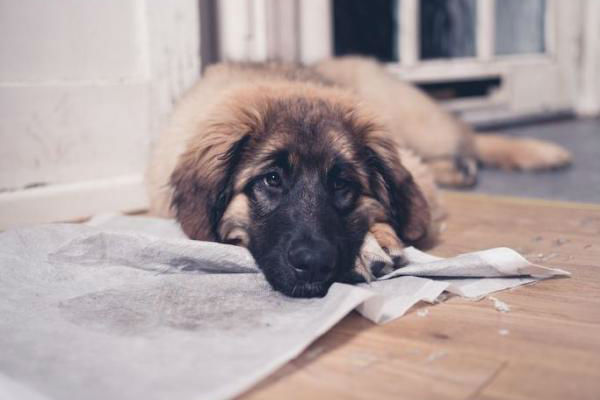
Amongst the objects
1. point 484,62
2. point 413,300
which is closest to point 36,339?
point 413,300

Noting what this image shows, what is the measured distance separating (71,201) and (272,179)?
0.95 meters

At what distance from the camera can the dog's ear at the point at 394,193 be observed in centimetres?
175

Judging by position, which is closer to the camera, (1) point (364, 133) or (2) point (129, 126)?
(1) point (364, 133)

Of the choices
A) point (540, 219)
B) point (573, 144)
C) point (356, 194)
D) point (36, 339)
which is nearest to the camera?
point (36, 339)

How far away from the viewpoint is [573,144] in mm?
3799

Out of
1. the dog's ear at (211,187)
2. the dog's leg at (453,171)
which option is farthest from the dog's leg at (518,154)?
the dog's ear at (211,187)

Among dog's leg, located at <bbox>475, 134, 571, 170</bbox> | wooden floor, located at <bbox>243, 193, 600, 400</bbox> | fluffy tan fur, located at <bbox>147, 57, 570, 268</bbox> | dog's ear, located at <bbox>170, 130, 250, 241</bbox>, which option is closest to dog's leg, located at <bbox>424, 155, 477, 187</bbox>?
fluffy tan fur, located at <bbox>147, 57, 570, 268</bbox>

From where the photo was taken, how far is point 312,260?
136 cm

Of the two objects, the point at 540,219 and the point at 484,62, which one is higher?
the point at 484,62

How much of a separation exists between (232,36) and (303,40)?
0.45 meters

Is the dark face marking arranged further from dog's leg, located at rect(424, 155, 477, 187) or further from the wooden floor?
dog's leg, located at rect(424, 155, 477, 187)

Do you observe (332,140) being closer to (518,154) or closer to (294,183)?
(294,183)

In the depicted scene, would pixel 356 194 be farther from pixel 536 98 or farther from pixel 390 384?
pixel 536 98

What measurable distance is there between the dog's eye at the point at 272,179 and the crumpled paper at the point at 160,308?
0.58 ft
